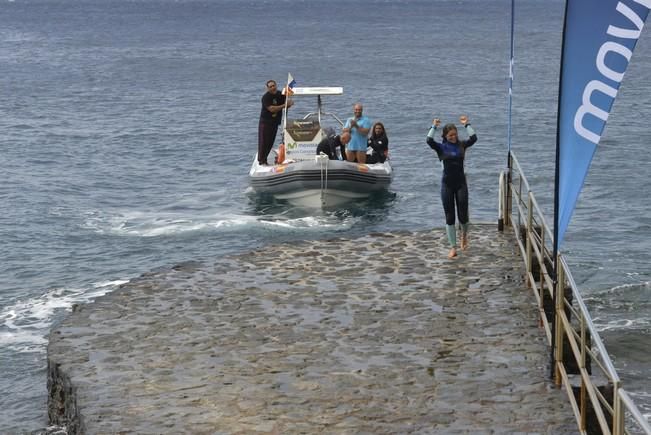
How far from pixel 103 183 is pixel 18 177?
2.80 meters

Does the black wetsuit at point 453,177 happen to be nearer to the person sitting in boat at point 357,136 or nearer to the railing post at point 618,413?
the person sitting in boat at point 357,136

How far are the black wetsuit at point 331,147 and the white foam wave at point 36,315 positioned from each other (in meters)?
5.94

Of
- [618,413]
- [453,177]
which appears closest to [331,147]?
[453,177]

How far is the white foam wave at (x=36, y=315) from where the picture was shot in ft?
59.5

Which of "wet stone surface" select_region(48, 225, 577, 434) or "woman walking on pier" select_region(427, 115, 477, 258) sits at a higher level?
"woman walking on pier" select_region(427, 115, 477, 258)

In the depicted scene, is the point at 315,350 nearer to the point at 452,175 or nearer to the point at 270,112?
the point at 452,175

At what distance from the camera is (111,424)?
36.0 feet

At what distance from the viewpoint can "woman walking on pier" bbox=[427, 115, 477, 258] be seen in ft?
51.4

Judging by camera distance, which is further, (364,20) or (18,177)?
(364,20)

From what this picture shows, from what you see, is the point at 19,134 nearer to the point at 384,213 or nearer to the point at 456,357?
the point at 384,213

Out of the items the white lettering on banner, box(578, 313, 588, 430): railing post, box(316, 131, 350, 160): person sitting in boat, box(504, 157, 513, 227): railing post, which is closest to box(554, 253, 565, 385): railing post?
box(578, 313, 588, 430): railing post

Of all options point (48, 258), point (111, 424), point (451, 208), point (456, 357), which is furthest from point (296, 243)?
point (48, 258)

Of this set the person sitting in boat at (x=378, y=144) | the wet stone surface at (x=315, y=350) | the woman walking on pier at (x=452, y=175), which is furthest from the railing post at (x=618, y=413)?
the person sitting in boat at (x=378, y=144)

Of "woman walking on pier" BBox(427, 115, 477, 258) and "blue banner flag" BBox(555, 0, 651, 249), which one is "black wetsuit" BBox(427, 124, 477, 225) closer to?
"woman walking on pier" BBox(427, 115, 477, 258)
